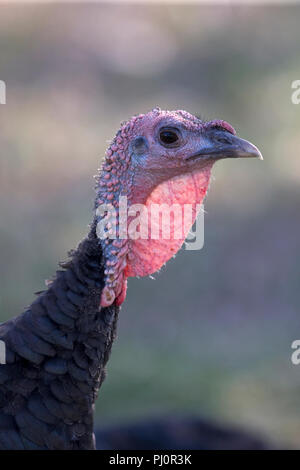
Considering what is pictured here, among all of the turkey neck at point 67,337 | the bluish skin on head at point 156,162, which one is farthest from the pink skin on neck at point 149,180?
the turkey neck at point 67,337

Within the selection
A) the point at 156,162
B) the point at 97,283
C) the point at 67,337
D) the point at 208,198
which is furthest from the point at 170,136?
the point at 208,198

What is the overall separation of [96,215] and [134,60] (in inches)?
321

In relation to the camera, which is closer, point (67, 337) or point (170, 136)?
point (67, 337)

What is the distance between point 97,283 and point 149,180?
1.57 ft

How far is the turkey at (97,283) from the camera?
280 cm

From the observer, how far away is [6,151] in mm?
8859

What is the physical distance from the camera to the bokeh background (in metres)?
6.56

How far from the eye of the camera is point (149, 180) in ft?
9.88

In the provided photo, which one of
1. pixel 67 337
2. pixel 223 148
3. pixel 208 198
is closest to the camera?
pixel 67 337

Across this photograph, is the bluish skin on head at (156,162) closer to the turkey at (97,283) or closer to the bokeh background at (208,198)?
the turkey at (97,283)

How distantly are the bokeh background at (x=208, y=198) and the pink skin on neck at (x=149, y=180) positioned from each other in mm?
2332

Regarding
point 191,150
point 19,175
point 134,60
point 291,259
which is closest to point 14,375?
point 191,150

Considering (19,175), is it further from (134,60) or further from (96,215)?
(96,215)

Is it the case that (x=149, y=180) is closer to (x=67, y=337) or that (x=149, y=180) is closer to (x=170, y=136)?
(x=170, y=136)
